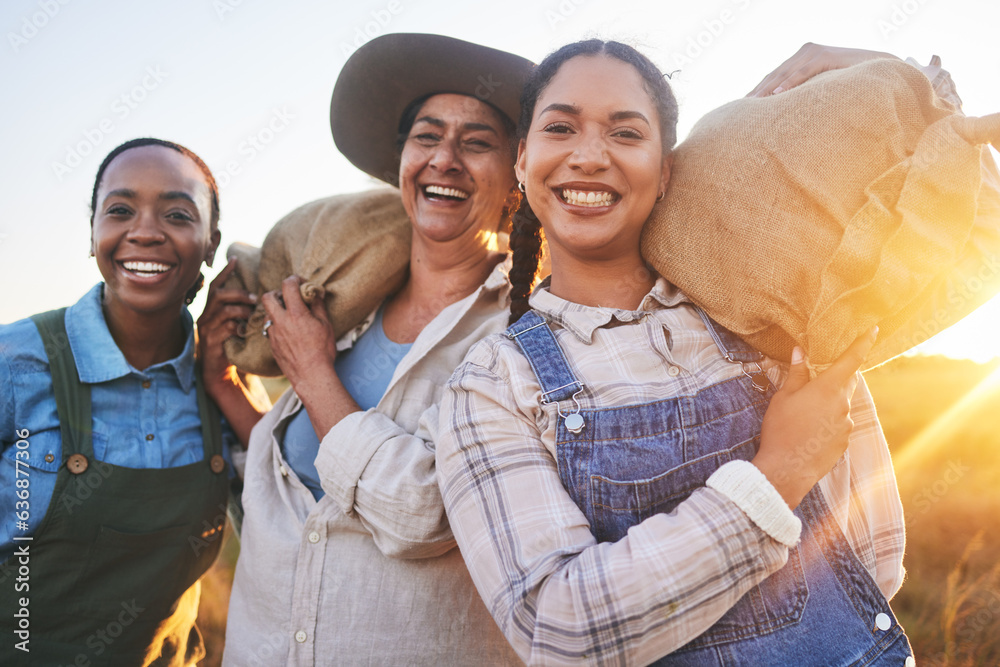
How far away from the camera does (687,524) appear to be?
1249 millimetres

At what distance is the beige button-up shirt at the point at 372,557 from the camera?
1.75 meters

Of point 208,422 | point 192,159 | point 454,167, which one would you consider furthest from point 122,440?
point 454,167

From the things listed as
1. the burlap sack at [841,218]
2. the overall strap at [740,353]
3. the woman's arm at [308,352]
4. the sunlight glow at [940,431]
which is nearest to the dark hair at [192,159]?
the woman's arm at [308,352]

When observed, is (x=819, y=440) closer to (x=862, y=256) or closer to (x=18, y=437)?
(x=862, y=256)

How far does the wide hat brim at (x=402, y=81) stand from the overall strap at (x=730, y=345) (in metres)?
1.19

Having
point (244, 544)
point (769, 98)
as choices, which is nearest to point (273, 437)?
point (244, 544)

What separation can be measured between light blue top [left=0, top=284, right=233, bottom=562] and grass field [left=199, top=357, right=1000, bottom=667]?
10.4 feet

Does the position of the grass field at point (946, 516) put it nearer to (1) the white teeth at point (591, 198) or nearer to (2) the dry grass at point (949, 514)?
(2) the dry grass at point (949, 514)

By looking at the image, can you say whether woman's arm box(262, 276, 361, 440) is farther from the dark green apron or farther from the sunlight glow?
the sunlight glow

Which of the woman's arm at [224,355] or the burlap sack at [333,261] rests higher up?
the burlap sack at [333,261]

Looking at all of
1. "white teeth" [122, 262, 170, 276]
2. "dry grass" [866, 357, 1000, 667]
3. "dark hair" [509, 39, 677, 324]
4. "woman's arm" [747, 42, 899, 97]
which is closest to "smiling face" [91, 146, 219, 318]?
"white teeth" [122, 262, 170, 276]

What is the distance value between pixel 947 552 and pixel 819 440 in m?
3.00

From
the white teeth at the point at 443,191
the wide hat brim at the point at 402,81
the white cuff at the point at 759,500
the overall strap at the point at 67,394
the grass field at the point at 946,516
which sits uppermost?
the wide hat brim at the point at 402,81

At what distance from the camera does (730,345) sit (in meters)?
1.63
